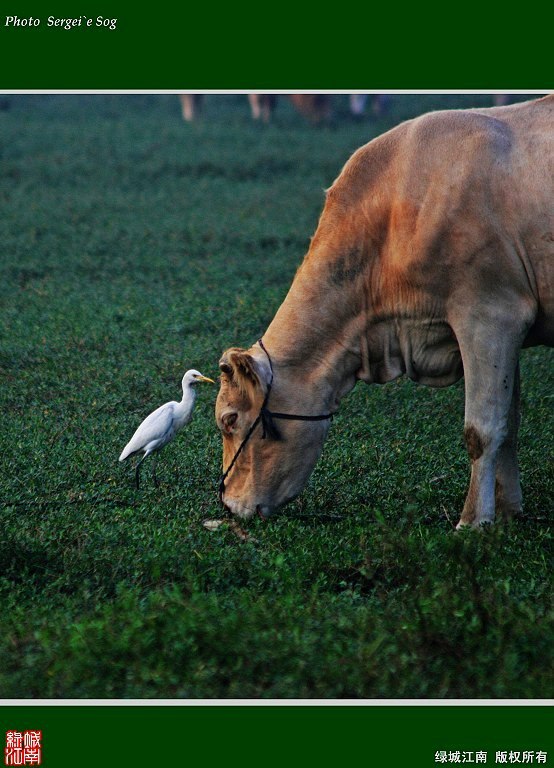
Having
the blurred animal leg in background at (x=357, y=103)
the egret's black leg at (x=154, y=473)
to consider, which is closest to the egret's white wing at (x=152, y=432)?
the egret's black leg at (x=154, y=473)

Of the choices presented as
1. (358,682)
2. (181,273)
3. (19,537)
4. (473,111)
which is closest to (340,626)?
(358,682)

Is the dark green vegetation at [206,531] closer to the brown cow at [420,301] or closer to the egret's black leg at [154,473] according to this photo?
the egret's black leg at [154,473]

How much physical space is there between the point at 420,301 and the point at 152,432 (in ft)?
5.85

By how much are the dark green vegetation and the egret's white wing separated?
0.23 metres

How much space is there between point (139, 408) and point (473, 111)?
3299 mm

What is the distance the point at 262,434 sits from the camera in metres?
6.23

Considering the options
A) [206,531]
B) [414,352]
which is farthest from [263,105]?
[206,531]

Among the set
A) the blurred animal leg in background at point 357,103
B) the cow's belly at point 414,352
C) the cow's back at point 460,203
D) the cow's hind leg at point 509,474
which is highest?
the cow's back at point 460,203

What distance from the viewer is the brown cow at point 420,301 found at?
5887 mm

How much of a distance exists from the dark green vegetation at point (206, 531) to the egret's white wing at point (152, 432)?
0.74 ft

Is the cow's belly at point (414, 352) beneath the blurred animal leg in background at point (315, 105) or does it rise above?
above

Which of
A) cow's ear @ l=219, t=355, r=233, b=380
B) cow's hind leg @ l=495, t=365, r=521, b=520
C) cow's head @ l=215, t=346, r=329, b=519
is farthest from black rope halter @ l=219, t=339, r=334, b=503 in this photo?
cow's hind leg @ l=495, t=365, r=521, b=520

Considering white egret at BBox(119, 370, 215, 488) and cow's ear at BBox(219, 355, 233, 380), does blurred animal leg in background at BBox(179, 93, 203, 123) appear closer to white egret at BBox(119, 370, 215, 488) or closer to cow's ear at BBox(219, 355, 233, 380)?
white egret at BBox(119, 370, 215, 488)

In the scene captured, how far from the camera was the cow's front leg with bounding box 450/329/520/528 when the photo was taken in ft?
19.3
